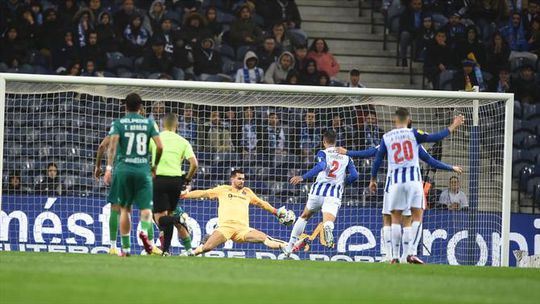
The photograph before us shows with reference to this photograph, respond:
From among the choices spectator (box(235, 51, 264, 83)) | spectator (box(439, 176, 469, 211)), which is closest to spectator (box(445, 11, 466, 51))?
spectator (box(235, 51, 264, 83))

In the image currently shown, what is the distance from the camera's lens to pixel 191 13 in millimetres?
24328

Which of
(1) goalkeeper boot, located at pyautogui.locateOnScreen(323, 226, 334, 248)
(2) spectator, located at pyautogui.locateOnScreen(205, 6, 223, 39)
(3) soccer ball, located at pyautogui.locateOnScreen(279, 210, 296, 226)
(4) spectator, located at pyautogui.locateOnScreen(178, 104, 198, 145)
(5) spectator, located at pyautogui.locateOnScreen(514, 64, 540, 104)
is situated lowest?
(1) goalkeeper boot, located at pyautogui.locateOnScreen(323, 226, 334, 248)

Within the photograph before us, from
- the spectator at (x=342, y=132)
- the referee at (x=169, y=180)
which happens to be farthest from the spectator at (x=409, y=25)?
the referee at (x=169, y=180)

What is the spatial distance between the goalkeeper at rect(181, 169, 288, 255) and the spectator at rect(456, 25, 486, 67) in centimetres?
744

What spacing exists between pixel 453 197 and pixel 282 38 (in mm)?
6256

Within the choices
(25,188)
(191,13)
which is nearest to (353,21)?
(191,13)

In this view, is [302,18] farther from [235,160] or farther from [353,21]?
[235,160]

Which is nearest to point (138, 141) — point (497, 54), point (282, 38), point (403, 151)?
point (403, 151)

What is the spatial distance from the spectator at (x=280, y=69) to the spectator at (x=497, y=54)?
14.4ft

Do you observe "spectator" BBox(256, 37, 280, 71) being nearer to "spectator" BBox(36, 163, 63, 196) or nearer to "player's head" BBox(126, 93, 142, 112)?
"spectator" BBox(36, 163, 63, 196)

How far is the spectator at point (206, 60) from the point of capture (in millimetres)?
23828

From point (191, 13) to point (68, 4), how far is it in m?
2.40

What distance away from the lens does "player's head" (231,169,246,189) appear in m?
19.5

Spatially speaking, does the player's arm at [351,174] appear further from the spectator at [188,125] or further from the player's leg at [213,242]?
the spectator at [188,125]
